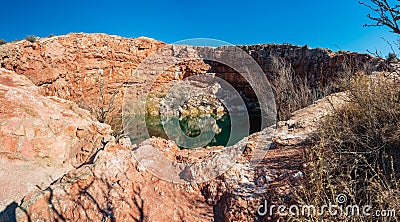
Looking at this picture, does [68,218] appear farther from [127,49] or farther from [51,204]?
[127,49]

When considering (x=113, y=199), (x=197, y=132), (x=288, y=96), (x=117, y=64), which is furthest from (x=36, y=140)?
(x=117, y=64)

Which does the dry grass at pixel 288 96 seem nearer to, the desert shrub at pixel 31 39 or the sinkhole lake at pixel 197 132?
the sinkhole lake at pixel 197 132

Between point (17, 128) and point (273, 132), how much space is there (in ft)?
14.0

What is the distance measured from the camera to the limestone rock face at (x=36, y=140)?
3.52 metres

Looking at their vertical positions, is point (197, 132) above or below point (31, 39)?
below

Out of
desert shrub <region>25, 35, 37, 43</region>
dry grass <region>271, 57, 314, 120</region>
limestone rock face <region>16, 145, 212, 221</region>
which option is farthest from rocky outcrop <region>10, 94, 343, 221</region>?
desert shrub <region>25, 35, 37, 43</region>

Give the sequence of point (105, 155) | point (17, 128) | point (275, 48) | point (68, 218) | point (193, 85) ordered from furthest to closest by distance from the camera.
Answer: point (193, 85), point (275, 48), point (17, 128), point (105, 155), point (68, 218)

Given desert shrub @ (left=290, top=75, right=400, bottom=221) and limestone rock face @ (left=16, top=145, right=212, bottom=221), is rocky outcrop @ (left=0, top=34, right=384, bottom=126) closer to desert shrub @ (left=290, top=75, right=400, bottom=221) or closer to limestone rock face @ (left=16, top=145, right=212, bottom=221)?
limestone rock face @ (left=16, top=145, right=212, bottom=221)

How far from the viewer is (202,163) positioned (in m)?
3.27

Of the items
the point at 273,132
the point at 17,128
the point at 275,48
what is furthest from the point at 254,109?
the point at 17,128

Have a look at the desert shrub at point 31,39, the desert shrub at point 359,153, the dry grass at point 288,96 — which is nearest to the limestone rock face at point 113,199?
the desert shrub at point 359,153

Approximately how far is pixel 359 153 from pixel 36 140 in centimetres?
455

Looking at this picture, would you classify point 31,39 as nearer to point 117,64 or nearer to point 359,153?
point 117,64

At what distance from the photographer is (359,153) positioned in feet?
8.11
